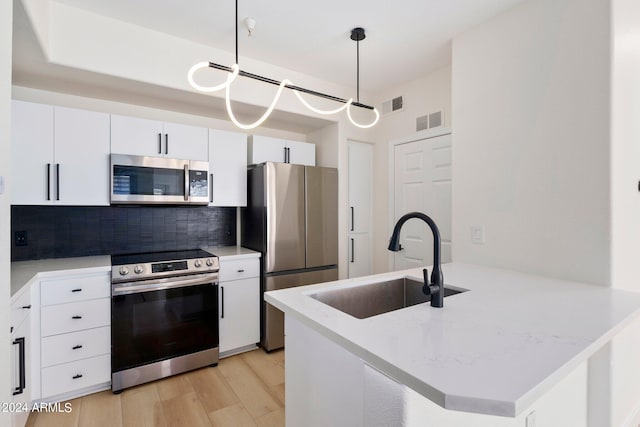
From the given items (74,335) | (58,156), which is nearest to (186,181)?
(58,156)

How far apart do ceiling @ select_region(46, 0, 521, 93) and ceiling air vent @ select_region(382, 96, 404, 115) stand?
18.6 inches

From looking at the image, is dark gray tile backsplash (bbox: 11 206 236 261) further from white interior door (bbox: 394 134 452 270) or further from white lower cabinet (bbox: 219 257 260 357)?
white interior door (bbox: 394 134 452 270)

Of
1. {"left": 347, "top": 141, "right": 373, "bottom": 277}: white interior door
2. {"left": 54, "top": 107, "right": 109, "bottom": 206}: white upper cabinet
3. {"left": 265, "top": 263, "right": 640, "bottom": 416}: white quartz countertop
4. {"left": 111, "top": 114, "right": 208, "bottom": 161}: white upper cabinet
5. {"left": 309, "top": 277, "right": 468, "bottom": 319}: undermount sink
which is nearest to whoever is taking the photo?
{"left": 265, "top": 263, "right": 640, "bottom": 416}: white quartz countertop

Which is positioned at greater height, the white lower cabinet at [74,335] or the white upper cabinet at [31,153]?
the white upper cabinet at [31,153]

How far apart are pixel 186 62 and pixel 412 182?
8.06ft

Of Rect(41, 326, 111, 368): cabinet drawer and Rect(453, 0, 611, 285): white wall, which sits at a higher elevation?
Rect(453, 0, 611, 285): white wall

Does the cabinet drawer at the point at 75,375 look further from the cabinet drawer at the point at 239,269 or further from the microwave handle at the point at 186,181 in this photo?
the microwave handle at the point at 186,181

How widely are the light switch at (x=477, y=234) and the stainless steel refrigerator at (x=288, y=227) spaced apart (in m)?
1.50

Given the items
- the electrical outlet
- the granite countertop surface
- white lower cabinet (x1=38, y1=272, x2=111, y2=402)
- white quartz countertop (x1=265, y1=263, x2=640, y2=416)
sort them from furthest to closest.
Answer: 1. the electrical outlet
2. white lower cabinet (x1=38, y1=272, x2=111, y2=402)
3. the granite countertop surface
4. white quartz countertop (x1=265, y1=263, x2=640, y2=416)

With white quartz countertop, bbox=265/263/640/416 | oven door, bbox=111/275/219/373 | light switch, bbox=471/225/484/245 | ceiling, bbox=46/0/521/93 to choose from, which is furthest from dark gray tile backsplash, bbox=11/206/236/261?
light switch, bbox=471/225/484/245

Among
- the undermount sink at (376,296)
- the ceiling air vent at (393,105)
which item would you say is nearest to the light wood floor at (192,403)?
the undermount sink at (376,296)

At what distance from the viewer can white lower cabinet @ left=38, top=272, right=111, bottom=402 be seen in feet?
6.82

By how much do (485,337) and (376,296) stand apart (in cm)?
75

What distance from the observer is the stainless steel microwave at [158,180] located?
2488mm
